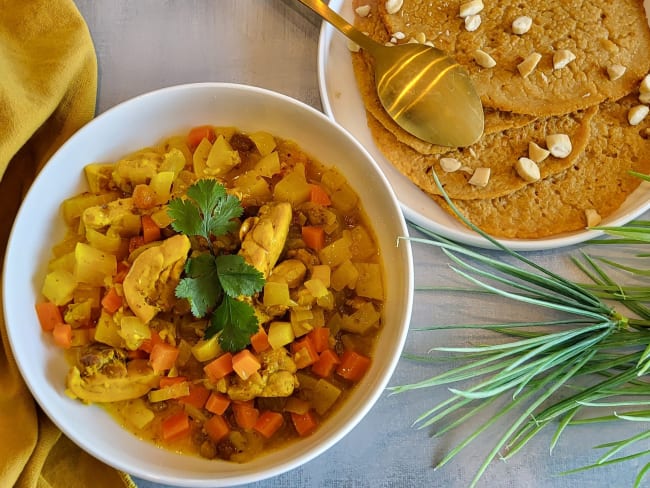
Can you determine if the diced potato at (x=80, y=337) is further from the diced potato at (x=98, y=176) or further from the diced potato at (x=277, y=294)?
the diced potato at (x=277, y=294)

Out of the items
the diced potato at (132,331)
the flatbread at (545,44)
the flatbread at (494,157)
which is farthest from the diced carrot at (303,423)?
the flatbread at (545,44)

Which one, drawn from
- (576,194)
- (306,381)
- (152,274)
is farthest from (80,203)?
(576,194)

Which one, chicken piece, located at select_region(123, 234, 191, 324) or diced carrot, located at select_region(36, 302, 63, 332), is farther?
diced carrot, located at select_region(36, 302, 63, 332)

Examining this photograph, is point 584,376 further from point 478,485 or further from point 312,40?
point 312,40

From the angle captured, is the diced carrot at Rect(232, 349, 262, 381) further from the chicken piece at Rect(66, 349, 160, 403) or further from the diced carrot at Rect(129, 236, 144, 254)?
the diced carrot at Rect(129, 236, 144, 254)

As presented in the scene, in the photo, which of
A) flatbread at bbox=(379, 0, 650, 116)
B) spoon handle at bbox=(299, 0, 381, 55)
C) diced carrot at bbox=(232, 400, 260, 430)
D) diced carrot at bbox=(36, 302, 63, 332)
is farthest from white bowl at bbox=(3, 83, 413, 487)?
flatbread at bbox=(379, 0, 650, 116)

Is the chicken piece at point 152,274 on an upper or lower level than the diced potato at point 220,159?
lower

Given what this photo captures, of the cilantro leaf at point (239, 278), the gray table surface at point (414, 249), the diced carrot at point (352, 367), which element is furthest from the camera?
the gray table surface at point (414, 249)
